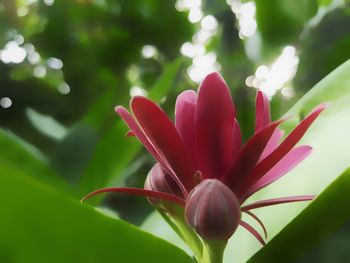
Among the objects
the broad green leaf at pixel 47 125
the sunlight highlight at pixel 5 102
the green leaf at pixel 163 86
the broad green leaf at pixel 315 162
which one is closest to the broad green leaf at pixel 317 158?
the broad green leaf at pixel 315 162

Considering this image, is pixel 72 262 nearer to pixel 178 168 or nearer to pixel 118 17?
pixel 178 168

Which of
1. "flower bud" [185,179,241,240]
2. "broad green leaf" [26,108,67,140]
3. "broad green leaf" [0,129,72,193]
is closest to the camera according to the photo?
"flower bud" [185,179,241,240]

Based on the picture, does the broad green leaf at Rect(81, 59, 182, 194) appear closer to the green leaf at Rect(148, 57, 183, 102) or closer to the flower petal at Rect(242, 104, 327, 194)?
the green leaf at Rect(148, 57, 183, 102)

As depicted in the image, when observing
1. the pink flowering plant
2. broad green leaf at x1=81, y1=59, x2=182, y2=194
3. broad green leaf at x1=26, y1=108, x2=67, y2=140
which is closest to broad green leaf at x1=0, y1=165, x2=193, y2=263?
the pink flowering plant

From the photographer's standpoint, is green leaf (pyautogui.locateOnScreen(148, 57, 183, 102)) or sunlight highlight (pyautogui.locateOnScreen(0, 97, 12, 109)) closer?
green leaf (pyautogui.locateOnScreen(148, 57, 183, 102))

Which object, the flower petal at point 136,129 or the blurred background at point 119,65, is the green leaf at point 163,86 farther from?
the flower petal at point 136,129

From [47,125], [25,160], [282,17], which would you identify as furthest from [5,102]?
[282,17]

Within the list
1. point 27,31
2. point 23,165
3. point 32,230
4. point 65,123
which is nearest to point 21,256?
point 32,230
